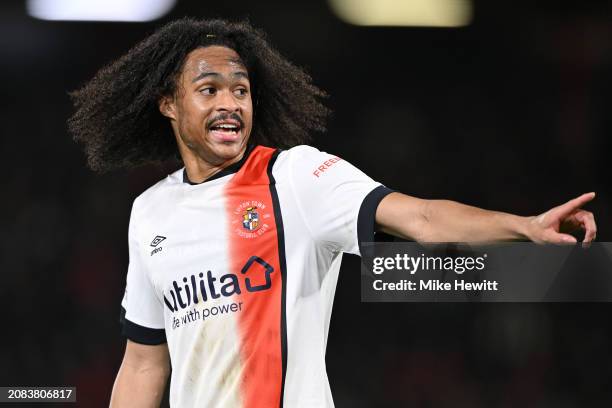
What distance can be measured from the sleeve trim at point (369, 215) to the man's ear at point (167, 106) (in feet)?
2.68

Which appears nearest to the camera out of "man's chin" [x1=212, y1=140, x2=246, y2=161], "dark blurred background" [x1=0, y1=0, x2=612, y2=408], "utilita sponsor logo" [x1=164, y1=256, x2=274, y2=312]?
"utilita sponsor logo" [x1=164, y1=256, x2=274, y2=312]

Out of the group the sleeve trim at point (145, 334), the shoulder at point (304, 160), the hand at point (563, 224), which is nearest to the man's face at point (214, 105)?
the shoulder at point (304, 160)

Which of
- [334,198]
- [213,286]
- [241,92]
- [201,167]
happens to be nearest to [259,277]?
[213,286]

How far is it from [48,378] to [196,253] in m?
2.26

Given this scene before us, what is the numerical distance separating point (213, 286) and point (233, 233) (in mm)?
141

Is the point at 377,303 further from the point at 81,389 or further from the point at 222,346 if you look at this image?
the point at 222,346

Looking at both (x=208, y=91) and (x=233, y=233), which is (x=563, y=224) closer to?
(x=233, y=233)

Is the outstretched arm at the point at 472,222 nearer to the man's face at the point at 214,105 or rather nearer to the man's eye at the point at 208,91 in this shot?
the man's face at the point at 214,105

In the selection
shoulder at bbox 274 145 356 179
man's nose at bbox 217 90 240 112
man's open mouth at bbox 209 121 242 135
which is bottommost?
shoulder at bbox 274 145 356 179

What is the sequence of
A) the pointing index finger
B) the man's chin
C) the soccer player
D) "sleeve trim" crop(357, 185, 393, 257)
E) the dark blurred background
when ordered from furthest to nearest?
the dark blurred background → the man's chin → the soccer player → "sleeve trim" crop(357, 185, 393, 257) → the pointing index finger

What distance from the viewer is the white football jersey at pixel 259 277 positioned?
86.6 inches

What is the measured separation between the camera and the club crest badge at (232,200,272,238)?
89.7 inches

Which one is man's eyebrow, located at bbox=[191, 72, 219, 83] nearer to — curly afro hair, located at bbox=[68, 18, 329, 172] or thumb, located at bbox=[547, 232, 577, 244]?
curly afro hair, located at bbox=[68, 18, 329, 172]

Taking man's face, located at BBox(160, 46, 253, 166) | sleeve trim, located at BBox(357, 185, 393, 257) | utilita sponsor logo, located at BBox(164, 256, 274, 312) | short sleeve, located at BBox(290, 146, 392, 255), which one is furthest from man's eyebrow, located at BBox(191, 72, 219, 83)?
sleeve trim, located at BBox(357, 185, 393, 257)
